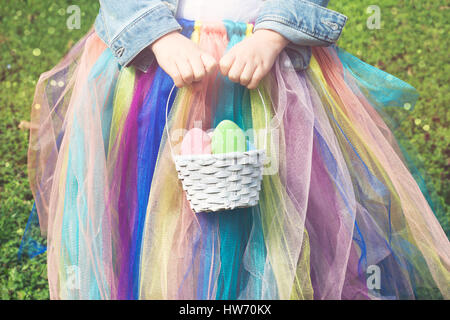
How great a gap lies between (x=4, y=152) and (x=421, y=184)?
1.71 meters

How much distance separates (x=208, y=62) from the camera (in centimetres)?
100

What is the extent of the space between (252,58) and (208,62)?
10 cm

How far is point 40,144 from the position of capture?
1355mm

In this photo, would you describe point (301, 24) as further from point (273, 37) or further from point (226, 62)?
point (226, 62)

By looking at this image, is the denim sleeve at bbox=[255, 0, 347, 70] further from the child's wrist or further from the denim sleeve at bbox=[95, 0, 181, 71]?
the denim sleeve at bbox=[95, 0, 181, 71]

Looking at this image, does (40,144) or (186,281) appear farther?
(40,144)

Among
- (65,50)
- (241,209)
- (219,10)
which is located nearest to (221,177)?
(241,209)

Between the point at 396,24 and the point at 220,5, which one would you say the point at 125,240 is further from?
the point at 396,24

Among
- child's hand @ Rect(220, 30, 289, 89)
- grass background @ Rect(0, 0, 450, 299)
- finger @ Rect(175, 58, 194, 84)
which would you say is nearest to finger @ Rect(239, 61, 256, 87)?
child's hand @ Rect(220, 30, 289, 89)

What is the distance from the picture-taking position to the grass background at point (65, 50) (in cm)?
177

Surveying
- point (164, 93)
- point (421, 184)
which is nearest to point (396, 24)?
Answer: point (421, 184)

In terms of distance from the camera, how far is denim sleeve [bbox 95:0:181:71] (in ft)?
3.48

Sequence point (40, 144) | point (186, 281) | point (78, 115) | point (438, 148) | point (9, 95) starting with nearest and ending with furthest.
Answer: point (186, 281)
point (78, 115)
point (40, 144)
point (438, 148)
point (9, 95)
